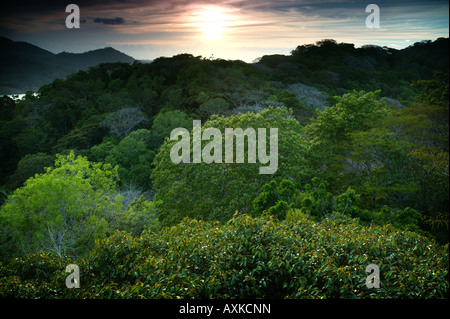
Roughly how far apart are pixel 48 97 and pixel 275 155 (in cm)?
2530

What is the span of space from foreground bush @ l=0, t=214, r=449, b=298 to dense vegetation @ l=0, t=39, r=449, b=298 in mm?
22

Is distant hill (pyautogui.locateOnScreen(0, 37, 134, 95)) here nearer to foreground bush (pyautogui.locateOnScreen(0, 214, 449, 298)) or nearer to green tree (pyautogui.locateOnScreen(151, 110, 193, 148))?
green tree (pyautogui.locateOnScreen(151, 110, 193, 148))

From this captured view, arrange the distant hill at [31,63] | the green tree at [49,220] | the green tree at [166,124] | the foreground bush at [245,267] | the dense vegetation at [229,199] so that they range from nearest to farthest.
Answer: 1. the foreground bush at [245,267]
2. the dense vegetation at [229,199]
3. the green tree at [49,220]
4. the distant hill at [31,63]
5. the green tree at [166,124]

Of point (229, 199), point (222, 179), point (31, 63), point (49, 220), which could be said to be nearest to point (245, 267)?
point (229, 199)

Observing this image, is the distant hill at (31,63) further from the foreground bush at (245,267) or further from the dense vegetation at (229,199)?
the foreground bush at (245,267)

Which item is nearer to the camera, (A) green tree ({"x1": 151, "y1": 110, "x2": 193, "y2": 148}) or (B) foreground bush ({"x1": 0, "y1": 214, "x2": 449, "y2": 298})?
(B) foreground bush ({"x1": 0, "y1": 214, "x2": 449, "y2": 298})

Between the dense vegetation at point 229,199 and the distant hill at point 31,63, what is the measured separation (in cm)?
436

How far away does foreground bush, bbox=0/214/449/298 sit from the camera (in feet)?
13.7

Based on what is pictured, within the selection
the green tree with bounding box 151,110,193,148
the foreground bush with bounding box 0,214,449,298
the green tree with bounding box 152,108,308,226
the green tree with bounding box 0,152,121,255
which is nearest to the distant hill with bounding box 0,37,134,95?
the green tree with bounding box 0,152,121,255

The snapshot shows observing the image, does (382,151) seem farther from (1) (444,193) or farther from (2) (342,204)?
(2) (342,204)

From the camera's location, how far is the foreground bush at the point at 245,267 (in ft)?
13.7

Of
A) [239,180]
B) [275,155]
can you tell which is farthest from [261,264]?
[275,155]

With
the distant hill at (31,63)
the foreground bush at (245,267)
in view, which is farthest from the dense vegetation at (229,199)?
the distant hill at (31,63)

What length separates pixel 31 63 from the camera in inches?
760
